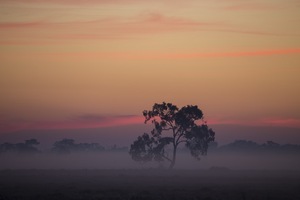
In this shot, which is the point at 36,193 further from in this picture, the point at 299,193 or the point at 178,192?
the point at 299,193

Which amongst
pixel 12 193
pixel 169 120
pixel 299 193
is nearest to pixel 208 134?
pixel 169 120

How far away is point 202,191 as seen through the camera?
195ft

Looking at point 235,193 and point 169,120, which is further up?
point 169,120

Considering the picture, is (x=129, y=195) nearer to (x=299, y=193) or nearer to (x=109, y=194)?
(x=109, y=194)

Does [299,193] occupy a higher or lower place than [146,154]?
lower

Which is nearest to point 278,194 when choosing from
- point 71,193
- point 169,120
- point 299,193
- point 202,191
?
point 299,193

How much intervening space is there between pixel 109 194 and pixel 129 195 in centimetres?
228

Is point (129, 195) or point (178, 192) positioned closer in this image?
point (129, 195)

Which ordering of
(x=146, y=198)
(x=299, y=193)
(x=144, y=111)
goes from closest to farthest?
(x=146, y=198), (x=299, y=193), (x=144, y=111)

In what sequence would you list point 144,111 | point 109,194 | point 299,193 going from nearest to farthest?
point 109,194
point 299,193
point 144,111

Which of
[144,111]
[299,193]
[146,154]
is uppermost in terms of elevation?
[144,111]

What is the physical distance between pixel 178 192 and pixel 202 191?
117 inches

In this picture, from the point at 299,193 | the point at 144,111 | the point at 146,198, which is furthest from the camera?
the point at 144,111

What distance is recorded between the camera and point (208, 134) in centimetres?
12706
